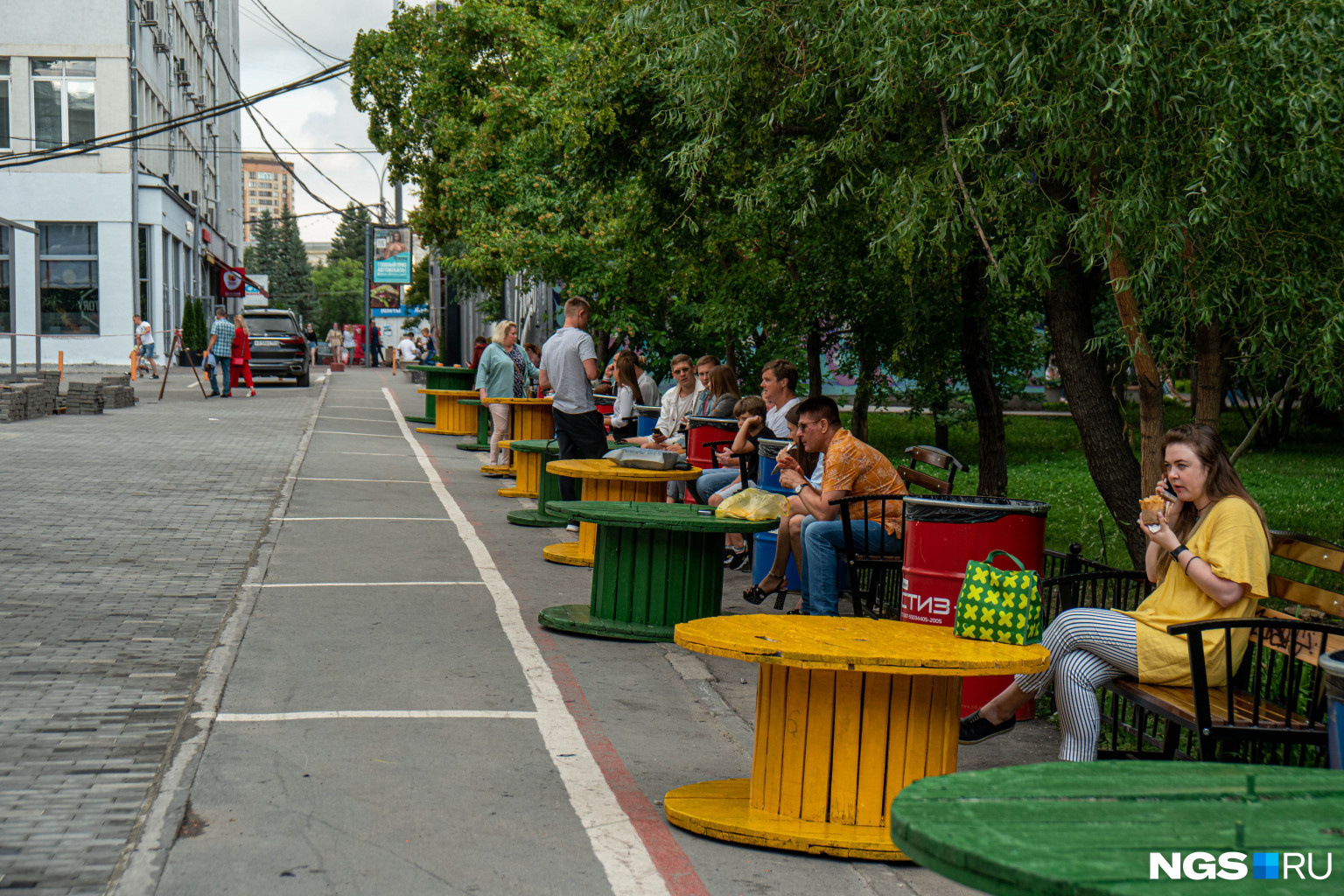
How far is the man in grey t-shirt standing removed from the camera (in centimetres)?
1098

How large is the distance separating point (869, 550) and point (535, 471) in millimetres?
6897

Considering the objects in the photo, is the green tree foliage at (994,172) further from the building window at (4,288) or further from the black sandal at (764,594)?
the building window at (4,288)

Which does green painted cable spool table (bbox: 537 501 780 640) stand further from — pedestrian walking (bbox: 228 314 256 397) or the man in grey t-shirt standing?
pedestrian walking (bbox: 228 314 256 397)

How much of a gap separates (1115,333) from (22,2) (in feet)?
134

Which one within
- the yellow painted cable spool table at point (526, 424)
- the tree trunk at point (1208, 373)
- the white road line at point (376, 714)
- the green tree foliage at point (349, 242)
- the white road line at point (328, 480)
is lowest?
the white road line at point (328, 480)

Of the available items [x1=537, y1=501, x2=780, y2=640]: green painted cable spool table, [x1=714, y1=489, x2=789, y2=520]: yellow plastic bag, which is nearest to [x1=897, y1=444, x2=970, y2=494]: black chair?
[x1=714, y1=489, x2=789, y2=520]: yellow plastic bag

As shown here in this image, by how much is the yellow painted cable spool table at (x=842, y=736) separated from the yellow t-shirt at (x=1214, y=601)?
0.58m

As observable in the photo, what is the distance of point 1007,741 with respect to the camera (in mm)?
5711

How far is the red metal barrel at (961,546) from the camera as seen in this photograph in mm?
5797

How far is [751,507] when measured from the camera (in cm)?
718

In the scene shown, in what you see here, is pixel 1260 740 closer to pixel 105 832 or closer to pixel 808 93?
pixel 105 832

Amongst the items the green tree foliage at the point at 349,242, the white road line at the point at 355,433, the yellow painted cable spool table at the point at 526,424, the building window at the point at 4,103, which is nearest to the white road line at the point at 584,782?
the yellow painted cable spool table at the point at 526,424

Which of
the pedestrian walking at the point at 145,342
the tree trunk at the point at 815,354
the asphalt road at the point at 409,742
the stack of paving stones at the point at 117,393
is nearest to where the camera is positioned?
the asphalt road at the point at 409,742

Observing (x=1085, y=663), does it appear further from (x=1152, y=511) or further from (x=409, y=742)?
(x=409, y=742)
